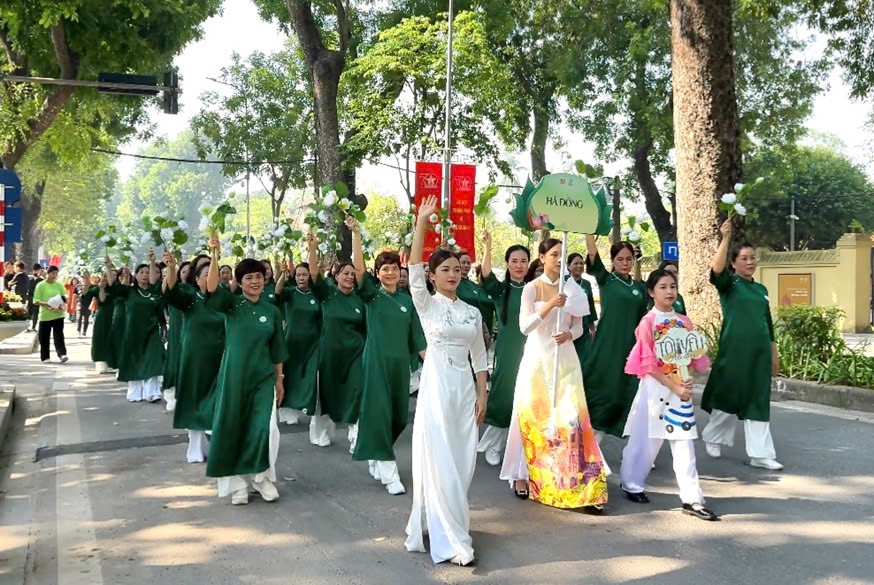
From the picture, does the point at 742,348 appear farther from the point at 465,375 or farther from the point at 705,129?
the point at 705,129

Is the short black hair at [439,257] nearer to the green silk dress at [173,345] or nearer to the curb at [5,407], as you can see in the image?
the green silk dress at [173,345]

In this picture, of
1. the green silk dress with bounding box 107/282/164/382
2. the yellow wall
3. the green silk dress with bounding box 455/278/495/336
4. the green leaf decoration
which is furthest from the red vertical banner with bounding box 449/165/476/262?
the yellow wall

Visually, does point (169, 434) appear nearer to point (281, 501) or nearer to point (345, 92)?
point (281, 501)

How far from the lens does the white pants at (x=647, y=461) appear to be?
531 cm

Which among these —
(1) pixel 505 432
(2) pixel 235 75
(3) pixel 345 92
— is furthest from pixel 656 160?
(1) pixel 505 432

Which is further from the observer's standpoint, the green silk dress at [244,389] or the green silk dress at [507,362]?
the green silk dress at [507,362]

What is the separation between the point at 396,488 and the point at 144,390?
6.24m

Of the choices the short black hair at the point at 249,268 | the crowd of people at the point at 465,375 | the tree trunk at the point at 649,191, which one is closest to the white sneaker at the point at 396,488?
the crowd of people at the point at 465,375

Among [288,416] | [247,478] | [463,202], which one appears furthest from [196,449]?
[463,202]

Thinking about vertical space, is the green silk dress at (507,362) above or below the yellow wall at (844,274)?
below

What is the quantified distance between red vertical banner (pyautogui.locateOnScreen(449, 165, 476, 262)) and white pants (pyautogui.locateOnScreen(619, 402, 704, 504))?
36.3 feet

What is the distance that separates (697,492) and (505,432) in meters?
2.24

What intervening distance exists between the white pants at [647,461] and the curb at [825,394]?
369cm

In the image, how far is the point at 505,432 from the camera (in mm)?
7340
